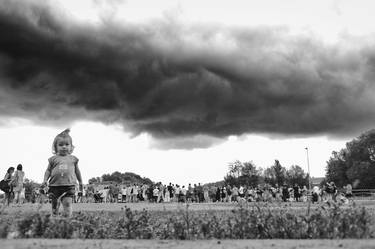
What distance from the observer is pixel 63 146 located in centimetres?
1065

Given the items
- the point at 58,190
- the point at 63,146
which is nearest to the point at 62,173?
the point at 58,190

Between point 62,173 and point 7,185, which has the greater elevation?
point 7,185

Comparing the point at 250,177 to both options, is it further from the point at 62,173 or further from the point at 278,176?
the point at 62,173

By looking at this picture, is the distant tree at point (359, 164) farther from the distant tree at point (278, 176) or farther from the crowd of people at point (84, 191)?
the crowd of people at point (84, 191)

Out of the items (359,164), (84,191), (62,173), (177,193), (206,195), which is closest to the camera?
(62,173)

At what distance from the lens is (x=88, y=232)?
7.60m

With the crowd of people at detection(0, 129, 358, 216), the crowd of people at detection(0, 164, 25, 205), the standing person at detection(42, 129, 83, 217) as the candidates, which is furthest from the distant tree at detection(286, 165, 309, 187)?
the standing person at detection(42, 129, 83, 217)

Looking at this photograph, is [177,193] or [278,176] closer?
[177,193]

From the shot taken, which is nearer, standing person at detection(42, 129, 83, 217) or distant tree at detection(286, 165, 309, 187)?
standing person at detection(42, 129, 83, 217)

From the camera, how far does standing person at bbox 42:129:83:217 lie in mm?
10000

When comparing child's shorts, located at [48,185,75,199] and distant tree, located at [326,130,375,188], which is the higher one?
distant tree, located at [326,130,375,188]

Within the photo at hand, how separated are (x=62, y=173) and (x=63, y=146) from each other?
0.84 meters

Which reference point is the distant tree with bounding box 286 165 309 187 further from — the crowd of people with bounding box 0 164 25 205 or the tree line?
the crowd of people with bounding box 0 164 25 205

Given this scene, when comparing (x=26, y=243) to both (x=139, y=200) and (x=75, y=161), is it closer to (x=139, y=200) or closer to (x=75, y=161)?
(x=75, y=161)
